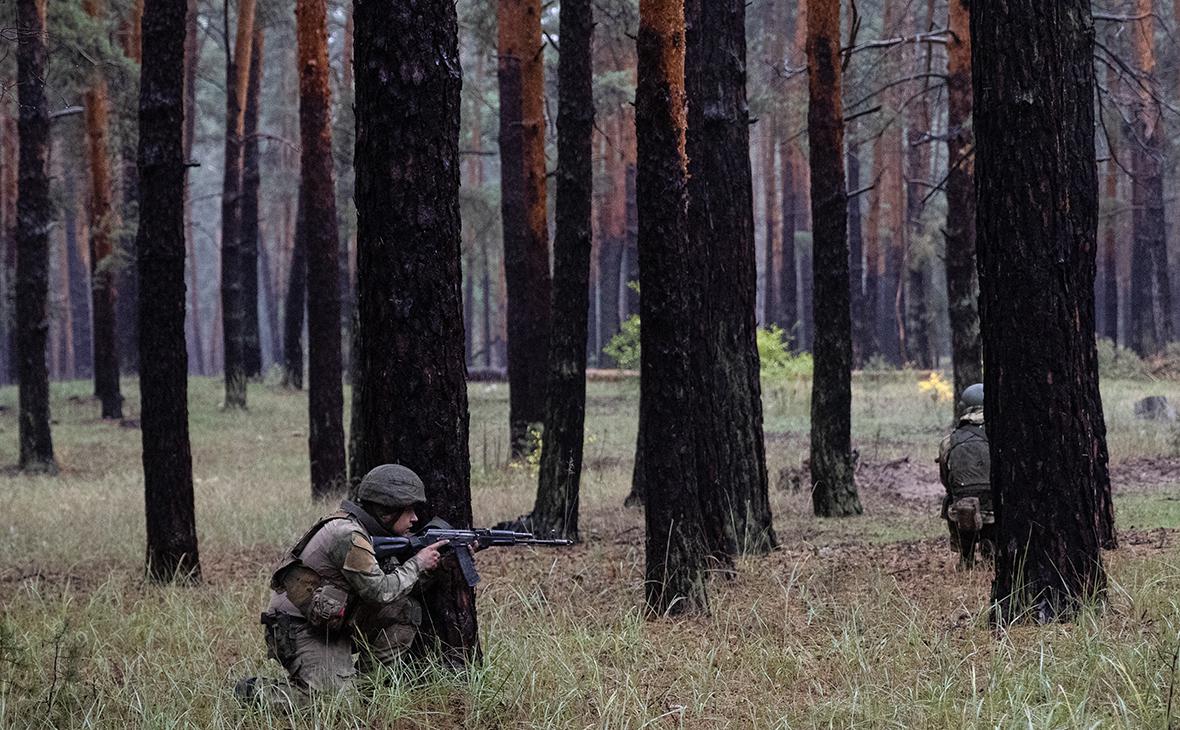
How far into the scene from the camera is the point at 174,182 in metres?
8.69

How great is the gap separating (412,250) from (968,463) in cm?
467

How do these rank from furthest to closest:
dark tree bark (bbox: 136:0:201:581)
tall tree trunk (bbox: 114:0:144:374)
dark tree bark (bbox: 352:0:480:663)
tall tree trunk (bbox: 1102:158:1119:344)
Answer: tall tree trunk (bbox: 1102:158:1119:344) → tall tree trunk (bbox: 114:0:144:374) → dark tree bark (bbox: 136:0:201:581) → dark tree bark (bbox: 352:0:480:663)

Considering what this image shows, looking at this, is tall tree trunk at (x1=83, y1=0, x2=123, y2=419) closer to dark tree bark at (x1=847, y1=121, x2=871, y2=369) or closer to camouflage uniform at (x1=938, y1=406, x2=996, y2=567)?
camouflage uniform at (x1=938, y1=406, x2=996, y2=567)

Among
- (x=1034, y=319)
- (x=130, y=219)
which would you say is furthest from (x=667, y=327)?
(x=130, y=219)

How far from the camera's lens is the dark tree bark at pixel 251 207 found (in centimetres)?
2695

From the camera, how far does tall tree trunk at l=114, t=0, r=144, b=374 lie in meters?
21.3

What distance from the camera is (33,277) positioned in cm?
1522

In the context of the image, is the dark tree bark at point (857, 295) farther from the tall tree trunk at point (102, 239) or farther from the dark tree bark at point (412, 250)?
the dark tree bark at point (412, 250)

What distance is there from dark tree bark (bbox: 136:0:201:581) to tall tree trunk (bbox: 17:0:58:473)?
21.5ft

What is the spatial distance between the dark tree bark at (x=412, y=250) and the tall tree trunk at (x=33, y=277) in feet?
35.2

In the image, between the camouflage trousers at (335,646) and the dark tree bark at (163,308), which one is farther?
the dark tree bark at (163,308)

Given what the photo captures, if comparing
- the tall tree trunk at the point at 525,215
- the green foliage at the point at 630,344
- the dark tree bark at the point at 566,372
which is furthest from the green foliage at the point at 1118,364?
the dark tree bark at the point at 566,372

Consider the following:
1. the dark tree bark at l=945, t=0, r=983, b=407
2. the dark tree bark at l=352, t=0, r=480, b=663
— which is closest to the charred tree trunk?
the dark tree bark at l=945, t=0, r=983, b=407

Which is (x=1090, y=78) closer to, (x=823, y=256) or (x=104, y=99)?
(x=823, y=256)
